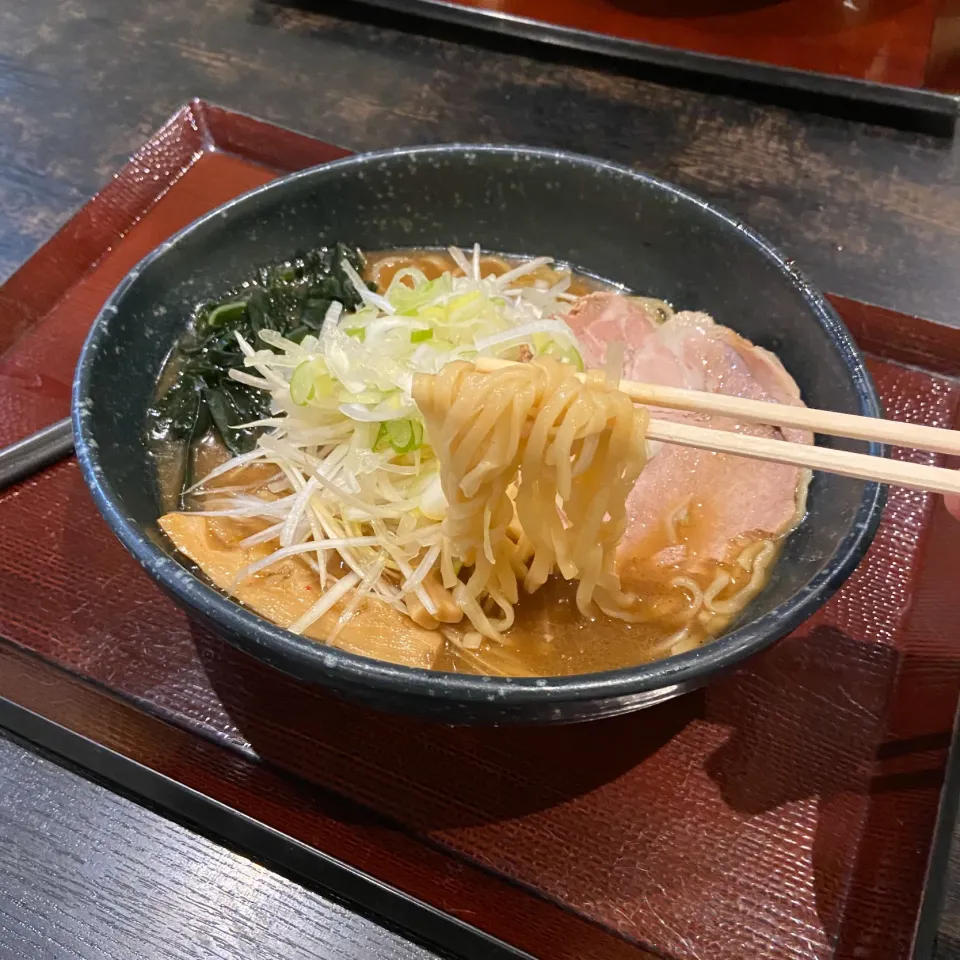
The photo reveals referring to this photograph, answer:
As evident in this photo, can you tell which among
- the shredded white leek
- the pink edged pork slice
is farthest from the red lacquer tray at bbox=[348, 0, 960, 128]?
the shredded white leek

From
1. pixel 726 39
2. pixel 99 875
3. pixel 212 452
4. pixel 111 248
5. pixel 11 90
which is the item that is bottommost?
pixel 99 875

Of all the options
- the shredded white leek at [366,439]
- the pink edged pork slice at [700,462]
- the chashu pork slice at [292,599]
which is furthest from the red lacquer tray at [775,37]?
the chashu pork slice at [292,599]

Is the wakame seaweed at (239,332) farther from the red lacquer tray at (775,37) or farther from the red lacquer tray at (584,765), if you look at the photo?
the red lacquer tray at (775,37)

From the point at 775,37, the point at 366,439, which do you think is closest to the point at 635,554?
the point at 366,439

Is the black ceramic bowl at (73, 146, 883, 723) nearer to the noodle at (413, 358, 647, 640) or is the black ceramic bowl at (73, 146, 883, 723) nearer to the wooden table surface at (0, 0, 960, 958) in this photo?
the noodle at (413, 358, 647, 640)

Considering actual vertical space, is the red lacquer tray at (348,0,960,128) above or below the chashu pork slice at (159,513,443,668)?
above

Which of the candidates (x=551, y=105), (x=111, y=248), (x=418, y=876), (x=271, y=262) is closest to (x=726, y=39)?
(x=551, y=105)

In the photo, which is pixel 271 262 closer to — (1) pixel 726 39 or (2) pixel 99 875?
(2) pixel 99 875
